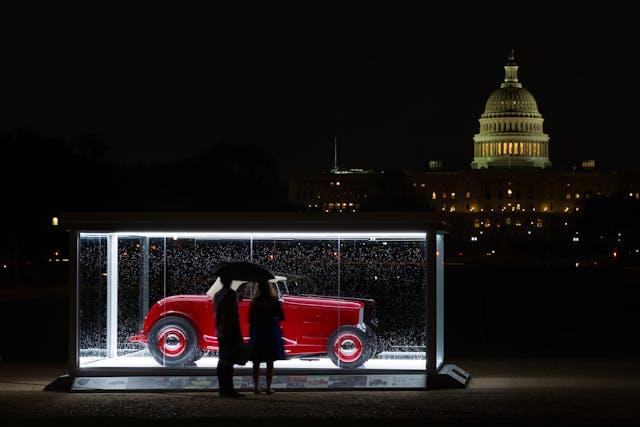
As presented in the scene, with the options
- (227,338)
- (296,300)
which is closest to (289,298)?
(296,300)

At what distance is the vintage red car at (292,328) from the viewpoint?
2220 centimetres

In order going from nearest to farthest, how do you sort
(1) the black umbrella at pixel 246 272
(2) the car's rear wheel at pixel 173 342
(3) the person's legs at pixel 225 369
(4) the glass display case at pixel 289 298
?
1. (3) the person's legs at pixel 225 369
2. (1) the black umbrella at pixel 246 272
3. (4) the glass display case at pixel 289 298
4. (2) the car's rear wheel at pixel 173 342

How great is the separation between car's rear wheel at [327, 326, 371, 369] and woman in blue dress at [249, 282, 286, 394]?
59.4 inches

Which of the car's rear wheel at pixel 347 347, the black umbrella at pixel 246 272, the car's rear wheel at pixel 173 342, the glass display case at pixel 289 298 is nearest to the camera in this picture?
the black umbrella at pixel 246 272

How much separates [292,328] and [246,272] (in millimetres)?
1663

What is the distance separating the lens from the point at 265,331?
20703 mm

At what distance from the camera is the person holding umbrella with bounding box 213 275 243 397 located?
2072 centimetres

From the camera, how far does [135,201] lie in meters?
86.5

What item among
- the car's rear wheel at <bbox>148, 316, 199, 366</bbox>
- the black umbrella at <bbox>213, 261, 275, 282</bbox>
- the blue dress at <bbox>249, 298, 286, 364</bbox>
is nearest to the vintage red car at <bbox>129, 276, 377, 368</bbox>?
the car's rear wheel at <bbox>148, 316, 199, 366</bbox>

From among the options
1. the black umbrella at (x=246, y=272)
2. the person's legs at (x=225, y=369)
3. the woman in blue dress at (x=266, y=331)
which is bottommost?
the person's legs at (x=225, y=369)

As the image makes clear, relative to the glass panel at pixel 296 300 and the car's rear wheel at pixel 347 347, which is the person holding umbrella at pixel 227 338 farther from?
the car's rear wheel at pixel 347 347

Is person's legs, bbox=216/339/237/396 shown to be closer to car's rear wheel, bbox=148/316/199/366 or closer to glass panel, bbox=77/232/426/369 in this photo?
glass panel, bbox=77/232/426/369

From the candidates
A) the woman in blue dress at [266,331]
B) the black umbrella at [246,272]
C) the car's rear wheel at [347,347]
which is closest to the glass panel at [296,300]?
the car's rear wheel at [347,347]

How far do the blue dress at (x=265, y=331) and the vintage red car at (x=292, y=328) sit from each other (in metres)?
1.36
